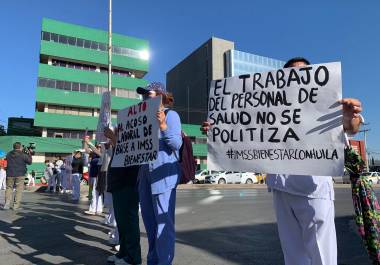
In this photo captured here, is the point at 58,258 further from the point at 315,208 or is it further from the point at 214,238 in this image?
the point at 315,208

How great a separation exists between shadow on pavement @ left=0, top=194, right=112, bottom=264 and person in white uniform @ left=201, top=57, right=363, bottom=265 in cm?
287

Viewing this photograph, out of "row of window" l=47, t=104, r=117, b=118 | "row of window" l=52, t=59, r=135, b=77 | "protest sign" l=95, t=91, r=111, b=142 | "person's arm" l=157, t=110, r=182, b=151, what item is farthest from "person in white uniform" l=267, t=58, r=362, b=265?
"row of window" l=52, t=59, r=135, b=77

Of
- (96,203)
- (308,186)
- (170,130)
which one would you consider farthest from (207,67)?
(308,186)

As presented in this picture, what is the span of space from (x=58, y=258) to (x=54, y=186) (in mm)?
16830

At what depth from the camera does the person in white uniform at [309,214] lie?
108 inches

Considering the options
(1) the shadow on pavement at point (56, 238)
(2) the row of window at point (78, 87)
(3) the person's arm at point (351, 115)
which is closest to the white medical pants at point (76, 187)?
(1) the shadow on pavement at point (56, 238)

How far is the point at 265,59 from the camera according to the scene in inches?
3888

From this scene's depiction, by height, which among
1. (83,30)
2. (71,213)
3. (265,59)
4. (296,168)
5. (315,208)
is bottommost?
(71,213)

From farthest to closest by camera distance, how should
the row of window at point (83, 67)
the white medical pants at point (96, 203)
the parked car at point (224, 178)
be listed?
the row of window at point (83, 67) → the parked car at point (224, 178) → the white medical pants at point (96, 203)

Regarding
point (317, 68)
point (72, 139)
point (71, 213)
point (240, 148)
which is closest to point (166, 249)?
point (240, 148)

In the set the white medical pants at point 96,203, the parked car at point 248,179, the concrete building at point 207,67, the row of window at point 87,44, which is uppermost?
the concrete building at point 207,67

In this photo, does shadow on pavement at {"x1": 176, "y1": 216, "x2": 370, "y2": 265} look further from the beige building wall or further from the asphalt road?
Answer: the beige building wall

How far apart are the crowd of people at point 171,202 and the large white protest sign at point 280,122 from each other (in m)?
0.12

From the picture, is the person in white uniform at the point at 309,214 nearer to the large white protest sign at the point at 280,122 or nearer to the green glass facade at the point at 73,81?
the large white protest sign at the point at 280,122
